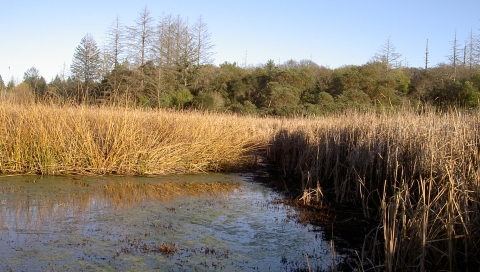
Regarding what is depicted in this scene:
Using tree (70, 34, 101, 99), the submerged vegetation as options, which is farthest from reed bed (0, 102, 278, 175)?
tree (70, 34, 101, 99)

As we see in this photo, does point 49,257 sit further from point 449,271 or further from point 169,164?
point 169,164

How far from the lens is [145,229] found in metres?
4.61

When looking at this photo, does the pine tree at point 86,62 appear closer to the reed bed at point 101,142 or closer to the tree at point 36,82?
the tree at point 36,82

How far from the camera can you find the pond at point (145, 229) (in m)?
3.68

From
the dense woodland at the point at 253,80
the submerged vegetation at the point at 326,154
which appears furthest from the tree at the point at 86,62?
the submerged vegetation at the point at 326,154

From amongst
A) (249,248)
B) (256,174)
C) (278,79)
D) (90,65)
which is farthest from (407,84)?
(249,248)

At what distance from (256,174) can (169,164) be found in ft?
6.21

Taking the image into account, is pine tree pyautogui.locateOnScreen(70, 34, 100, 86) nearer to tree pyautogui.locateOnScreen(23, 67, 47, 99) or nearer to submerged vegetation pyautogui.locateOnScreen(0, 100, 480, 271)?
tree pyautogui.locateOnScreen(23, 67, 47, 99)

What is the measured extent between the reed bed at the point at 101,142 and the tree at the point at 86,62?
45.3 feet

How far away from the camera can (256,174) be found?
923cm

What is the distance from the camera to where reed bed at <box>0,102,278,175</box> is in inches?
293

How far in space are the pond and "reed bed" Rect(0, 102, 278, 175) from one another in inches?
21.1

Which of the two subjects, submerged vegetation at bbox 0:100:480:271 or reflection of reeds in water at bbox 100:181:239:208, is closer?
submerged vegetation at bbox 0:100:480:271

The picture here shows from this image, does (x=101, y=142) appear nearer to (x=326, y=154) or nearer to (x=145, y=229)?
(x=145, y=229)
